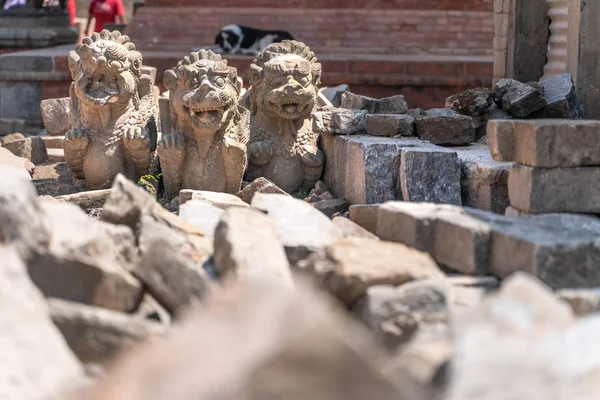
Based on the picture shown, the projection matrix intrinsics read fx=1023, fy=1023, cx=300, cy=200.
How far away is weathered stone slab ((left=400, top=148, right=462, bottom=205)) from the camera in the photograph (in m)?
6.57

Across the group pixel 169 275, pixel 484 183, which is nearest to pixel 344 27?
pixel 484 183

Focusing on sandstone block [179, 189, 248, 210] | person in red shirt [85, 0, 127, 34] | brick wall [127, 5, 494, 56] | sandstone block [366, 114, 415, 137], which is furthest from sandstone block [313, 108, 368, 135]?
person in red shirt [85, 0, 127, 34]

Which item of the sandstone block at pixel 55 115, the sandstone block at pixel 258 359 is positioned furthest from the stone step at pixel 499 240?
the sandstone block at pixel 55 115

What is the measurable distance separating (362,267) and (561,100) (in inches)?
160

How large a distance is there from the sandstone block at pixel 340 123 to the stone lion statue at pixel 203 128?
0.57 meters

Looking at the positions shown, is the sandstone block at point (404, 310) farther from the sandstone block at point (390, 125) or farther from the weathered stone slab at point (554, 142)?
the sandstone block at point (390, 125)

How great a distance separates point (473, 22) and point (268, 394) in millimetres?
11827

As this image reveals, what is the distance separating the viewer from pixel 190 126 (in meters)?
7.33

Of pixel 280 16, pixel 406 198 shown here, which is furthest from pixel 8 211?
pixel 280 16

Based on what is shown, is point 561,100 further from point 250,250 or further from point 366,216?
point 250,250

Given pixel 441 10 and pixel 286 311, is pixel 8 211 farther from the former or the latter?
pixel 441 10

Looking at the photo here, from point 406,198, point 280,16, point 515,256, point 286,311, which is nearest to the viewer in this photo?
point 286,311

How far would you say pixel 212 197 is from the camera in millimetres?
6793

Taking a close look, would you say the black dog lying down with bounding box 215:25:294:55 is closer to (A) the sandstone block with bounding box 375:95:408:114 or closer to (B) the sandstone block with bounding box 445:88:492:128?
(A) the sandstone block with bounding box 375:95:408:114
